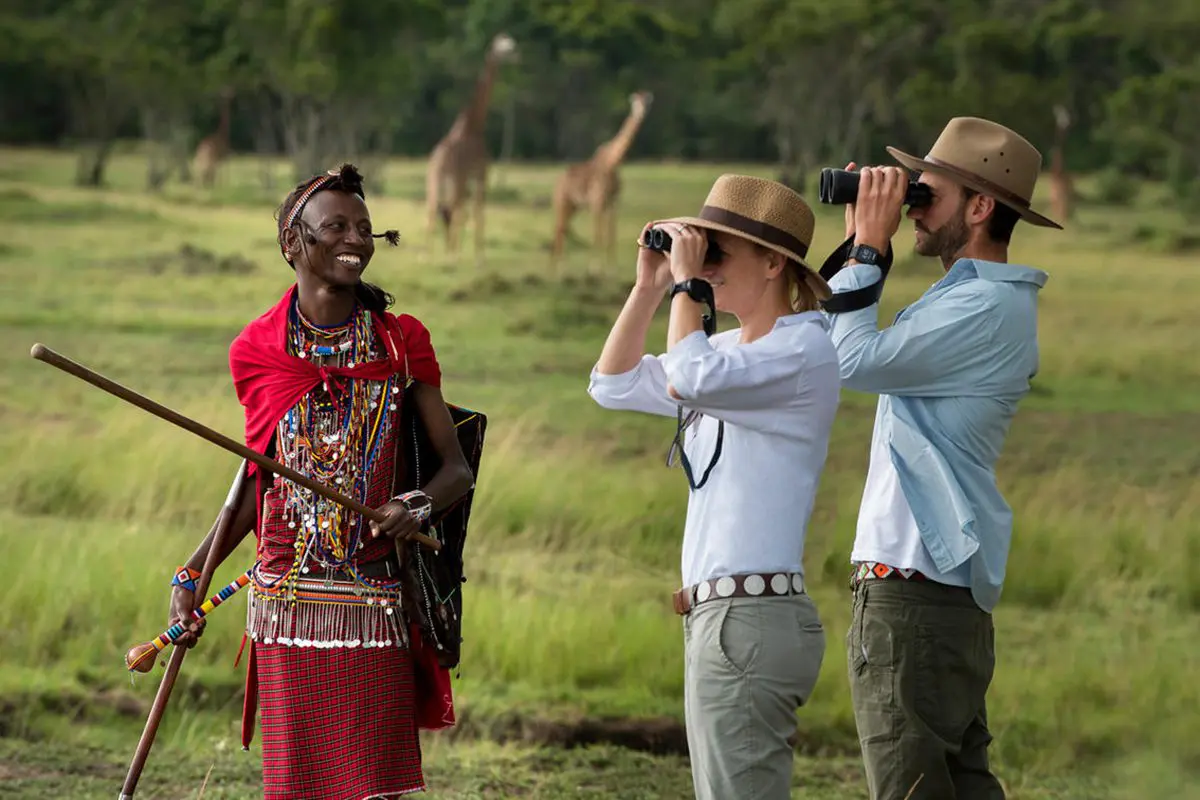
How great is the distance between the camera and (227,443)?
2.43 m

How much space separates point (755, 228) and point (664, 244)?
0.13m

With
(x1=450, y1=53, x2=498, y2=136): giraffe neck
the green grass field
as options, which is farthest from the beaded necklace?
(x1=450, y1=53, x2=498, y2=136): giraffe neck

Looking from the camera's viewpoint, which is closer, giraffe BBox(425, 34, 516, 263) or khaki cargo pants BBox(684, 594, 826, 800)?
khaki cargo pants BBox(684, 594, 826, 800)

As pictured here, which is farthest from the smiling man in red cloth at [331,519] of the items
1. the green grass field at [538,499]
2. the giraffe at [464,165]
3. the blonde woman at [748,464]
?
the giraffe at [464,165]

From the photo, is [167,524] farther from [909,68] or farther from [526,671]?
[909,68]

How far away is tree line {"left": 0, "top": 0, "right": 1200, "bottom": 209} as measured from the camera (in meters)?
8.29

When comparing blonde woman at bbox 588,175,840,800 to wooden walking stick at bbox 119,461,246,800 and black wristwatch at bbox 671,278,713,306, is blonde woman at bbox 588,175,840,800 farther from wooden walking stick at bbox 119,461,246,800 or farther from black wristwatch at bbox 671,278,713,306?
wooden walking stick at bbox 119,461,246,800

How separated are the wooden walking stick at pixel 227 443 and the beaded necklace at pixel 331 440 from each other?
0.19 ft

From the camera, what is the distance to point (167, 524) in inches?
262

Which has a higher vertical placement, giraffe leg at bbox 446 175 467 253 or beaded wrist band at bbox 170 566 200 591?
giraffe leg at bbox 446 175 467 253

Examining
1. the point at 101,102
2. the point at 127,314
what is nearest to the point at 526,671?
the point at 127,314

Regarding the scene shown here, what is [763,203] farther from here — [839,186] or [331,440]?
[331,440]

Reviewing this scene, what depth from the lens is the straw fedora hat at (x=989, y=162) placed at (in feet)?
9.32

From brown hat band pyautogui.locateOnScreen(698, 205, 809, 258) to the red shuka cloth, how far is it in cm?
48
